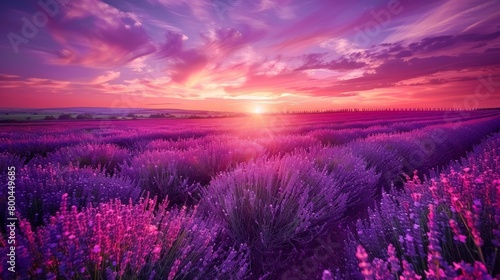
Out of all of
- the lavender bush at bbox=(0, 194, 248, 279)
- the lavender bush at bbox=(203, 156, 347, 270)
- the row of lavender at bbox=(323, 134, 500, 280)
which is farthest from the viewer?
the lavender bush at bbox=(203, 156, 347, 270)

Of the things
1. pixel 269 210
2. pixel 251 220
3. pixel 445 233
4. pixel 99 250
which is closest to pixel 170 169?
pixel 251 220

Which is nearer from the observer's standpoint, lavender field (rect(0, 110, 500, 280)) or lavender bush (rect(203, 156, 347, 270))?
lavender field (rect(0, 110, 500, 280))

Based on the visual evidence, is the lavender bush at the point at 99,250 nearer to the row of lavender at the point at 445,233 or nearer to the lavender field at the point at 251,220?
the lavender field at the point at 251,220

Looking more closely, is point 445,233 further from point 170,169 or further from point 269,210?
point 170,169

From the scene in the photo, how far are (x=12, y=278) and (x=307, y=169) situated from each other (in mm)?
2840

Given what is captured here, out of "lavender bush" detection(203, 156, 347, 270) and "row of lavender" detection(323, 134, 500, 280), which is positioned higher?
"row of lavender" detection(323, 134, 500, 280)

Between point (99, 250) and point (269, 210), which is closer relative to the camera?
point (99, 250)

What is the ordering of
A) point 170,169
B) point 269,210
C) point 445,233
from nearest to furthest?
point 445,233 < point 269,210 < point 170,169

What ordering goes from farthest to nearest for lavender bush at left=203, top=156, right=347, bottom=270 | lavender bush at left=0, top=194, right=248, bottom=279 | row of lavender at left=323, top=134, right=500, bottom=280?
lavender bush at left=203, top=156, right=347, bottom=270 → lavender bush at left=0, top=194, right=248, bottom=279 → row of lavender at left=323, top=134, right=500, bottom=280

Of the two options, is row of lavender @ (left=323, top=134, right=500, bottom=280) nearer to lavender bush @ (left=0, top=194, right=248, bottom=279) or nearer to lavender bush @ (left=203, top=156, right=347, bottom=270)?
lavender bush @ (left=203, top=156, right=347, bottom=270)

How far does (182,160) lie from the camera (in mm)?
4535

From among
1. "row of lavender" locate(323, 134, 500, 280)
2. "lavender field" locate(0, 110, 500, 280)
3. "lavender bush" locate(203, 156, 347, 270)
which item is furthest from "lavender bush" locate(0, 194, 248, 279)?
"row of lavender" locate(323, 134, 500, 280)

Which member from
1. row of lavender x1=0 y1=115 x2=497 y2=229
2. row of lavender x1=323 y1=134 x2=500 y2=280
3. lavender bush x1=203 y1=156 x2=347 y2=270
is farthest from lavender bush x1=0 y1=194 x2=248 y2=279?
row of lavender x1=323 y1=134 x2=500 y2=280

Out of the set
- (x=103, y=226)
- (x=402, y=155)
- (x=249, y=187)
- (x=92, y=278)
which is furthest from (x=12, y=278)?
(x=402, y=155)
